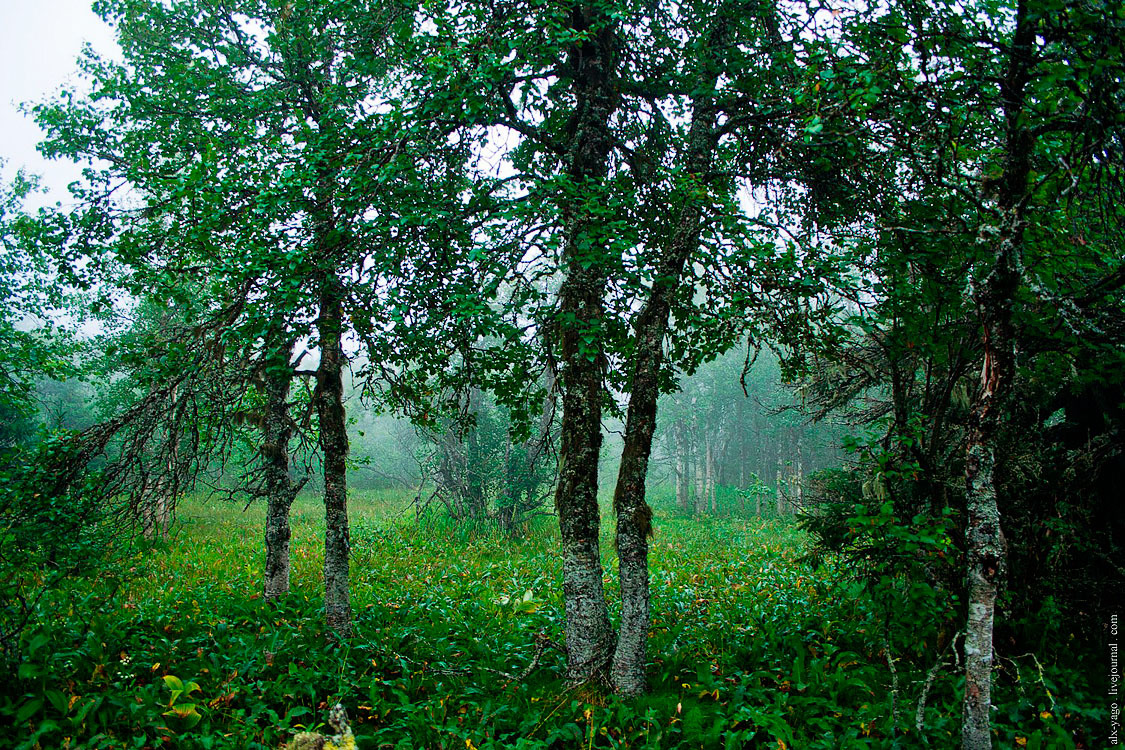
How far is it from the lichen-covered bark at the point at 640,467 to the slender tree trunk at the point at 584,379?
37 cm

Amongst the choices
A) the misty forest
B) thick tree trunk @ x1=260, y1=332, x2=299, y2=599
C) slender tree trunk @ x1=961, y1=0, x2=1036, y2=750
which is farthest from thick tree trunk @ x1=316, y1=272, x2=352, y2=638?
slender tree trunk @ x1=961, y1=0, x2=1036, y2=750

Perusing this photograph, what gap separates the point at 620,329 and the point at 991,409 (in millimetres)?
3719

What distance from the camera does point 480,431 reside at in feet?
60.6

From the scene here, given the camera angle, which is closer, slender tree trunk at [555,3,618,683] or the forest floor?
the forest floor

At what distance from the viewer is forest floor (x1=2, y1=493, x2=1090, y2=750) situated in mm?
4883

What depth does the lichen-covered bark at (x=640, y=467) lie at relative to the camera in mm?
5719

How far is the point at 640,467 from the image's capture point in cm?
592

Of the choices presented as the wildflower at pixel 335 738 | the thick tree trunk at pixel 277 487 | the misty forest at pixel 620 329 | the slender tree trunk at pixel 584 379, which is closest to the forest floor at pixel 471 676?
the misty forest at pixel 620 329

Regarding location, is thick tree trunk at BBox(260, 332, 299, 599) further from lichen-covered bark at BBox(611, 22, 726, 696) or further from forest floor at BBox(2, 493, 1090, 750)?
lichen-covered bark at BBox(611, 22, 726, 696)

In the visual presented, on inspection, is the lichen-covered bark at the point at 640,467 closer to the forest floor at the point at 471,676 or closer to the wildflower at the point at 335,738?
the forest floor at the point at 471,676

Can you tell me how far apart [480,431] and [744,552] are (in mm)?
8890

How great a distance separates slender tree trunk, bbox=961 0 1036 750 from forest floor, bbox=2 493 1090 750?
38cm

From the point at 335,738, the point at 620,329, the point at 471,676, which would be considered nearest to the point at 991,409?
the point at 620,329

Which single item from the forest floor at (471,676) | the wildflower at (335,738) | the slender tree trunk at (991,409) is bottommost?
the forest floor at (471,676)
